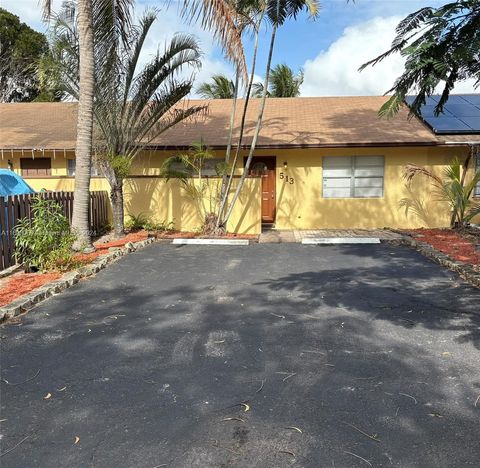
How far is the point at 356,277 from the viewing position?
724 centimetres

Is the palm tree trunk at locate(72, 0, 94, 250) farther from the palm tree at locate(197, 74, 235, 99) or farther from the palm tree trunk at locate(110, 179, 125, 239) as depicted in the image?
the palm tree at locate(197, 74, 235, 99)

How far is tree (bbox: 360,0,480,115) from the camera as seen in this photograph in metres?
3.90

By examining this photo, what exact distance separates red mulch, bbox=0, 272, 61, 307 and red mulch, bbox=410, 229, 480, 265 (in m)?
6.96

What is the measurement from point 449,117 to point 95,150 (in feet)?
36.7

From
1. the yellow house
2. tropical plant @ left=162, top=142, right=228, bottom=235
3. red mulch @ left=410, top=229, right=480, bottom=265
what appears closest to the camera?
red mulch @ left=410, top=229, right=480, bottom=265

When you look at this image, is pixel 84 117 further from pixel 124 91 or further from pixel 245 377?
pixel 245 377

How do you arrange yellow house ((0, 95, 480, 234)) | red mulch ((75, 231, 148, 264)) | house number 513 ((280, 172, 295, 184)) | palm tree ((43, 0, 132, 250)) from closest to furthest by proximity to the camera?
red mulch ((75, 231, 148, 264))
palm tree ((43, 0, 132, 250))
yellow house ((0, 95, 480, 234))
house number 513 ((280, 172, 295, 184))

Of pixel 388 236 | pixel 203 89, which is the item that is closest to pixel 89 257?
pixel 388 236

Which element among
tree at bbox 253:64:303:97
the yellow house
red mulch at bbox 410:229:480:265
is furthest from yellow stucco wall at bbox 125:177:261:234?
tree at bbox 253:64:303:97

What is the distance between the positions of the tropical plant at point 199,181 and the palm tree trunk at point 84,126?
335 cm

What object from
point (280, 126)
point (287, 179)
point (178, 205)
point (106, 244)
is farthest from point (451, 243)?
point (106, 244)

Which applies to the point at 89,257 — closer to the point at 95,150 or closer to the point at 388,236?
the point at 95,150

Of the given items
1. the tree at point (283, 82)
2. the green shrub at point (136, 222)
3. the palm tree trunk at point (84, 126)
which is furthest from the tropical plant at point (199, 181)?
the tree at point (283, 82)

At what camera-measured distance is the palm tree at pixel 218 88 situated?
25.0 meters
